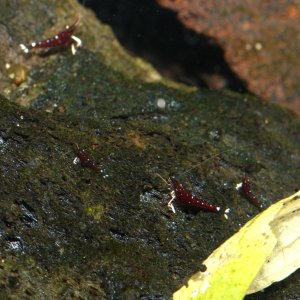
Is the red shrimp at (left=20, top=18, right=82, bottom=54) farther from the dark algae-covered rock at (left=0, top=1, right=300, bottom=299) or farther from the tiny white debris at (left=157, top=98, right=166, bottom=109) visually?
the tiny white debris at (left=157, top=98, right=166, bottom=109)

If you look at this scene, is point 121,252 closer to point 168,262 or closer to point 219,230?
point 168,262

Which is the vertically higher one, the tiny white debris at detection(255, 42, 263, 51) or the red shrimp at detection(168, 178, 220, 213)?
the tiny white debris at detection(255, 42, 263, 51)

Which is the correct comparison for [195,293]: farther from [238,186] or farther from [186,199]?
[238,186]

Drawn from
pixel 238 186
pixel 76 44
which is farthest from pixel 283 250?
pixel 76 44

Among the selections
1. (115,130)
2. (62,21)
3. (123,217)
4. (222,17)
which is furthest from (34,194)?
(222,17)

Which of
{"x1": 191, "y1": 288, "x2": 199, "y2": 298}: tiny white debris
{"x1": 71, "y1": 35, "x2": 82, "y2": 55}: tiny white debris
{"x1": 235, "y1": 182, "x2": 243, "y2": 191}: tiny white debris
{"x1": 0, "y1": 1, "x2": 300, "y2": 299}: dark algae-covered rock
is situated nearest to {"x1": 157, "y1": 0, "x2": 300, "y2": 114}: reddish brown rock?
{"x1": 71, "y1": 35, "x2": 82, "y2": 55}: tiny white debris
